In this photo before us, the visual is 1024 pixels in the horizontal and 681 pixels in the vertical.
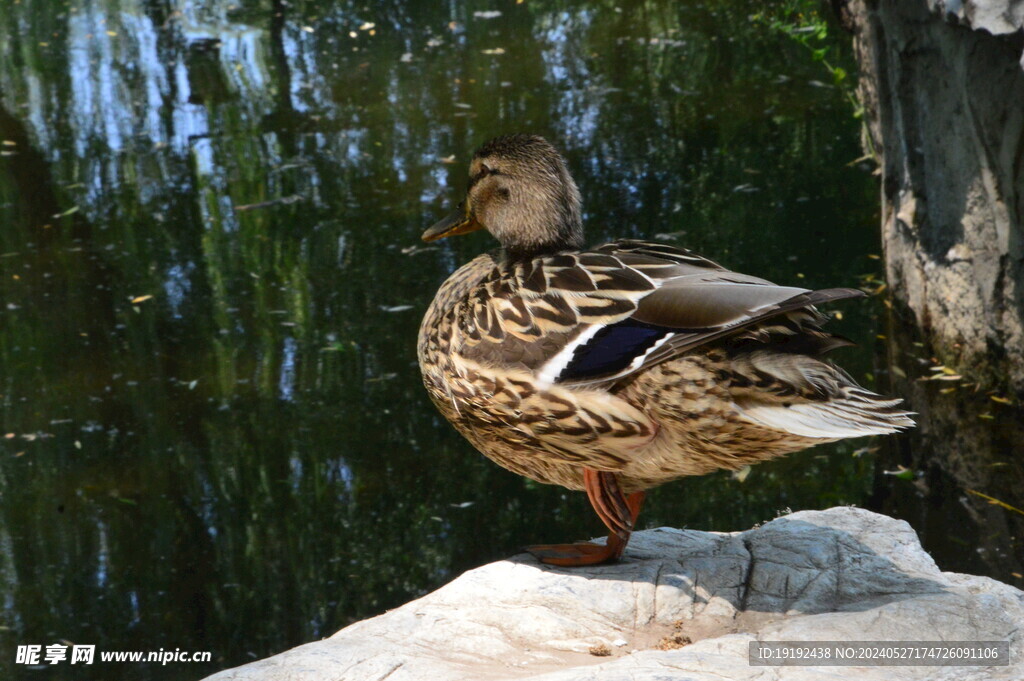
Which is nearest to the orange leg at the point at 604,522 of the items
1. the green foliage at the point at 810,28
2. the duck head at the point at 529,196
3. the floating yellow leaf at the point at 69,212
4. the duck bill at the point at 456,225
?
the duck head at the point at 529,196

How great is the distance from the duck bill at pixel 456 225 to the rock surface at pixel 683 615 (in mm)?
1242

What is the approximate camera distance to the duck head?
3.72 metres

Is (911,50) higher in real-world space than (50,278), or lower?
higher

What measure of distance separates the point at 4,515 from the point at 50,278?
2322 millimetres

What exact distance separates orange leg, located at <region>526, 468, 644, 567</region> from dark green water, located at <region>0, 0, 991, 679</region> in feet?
3.88

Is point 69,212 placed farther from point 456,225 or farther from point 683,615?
point 683,615

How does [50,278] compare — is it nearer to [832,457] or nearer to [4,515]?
[4,515]

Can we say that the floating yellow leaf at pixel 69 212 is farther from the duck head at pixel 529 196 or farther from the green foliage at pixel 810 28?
the green foliage at pixel 810 28

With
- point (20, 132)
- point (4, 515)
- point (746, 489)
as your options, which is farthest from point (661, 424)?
point (20, 132)

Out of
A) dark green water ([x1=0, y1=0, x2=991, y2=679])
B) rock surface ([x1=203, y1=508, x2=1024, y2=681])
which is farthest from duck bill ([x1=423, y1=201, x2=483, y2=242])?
dark green water ([x1=0, y1=0, x2=991, y2=679])

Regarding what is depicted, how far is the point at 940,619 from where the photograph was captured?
9.90 feet

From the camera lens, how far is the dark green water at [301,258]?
15.6ft

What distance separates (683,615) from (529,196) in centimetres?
140

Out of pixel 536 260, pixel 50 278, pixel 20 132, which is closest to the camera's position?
pixel 536 260
